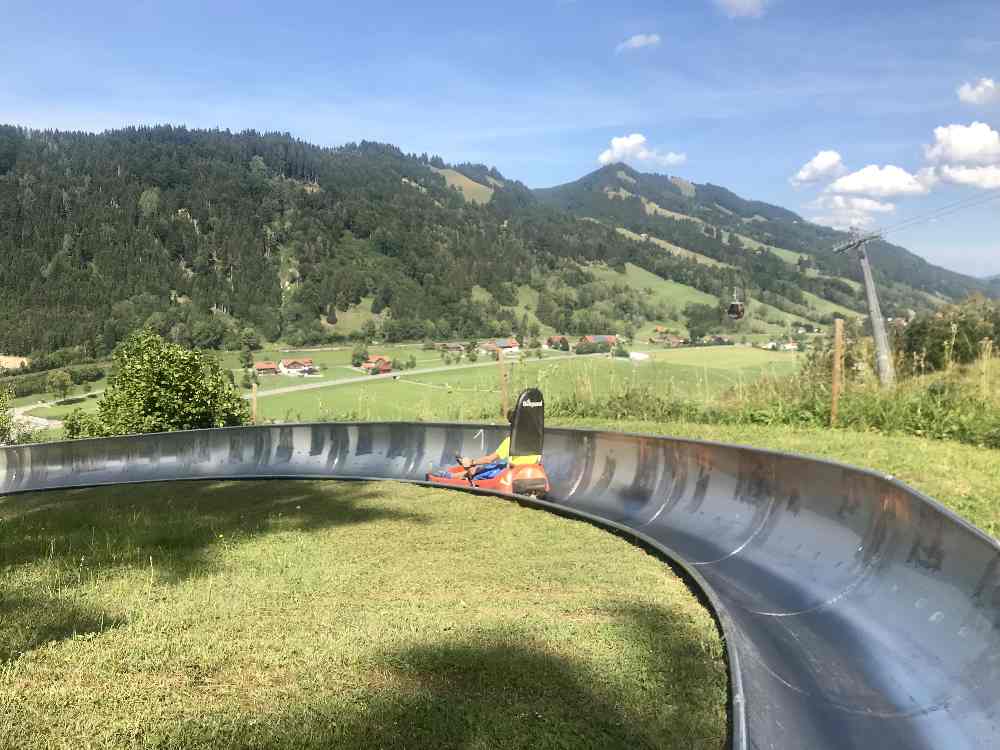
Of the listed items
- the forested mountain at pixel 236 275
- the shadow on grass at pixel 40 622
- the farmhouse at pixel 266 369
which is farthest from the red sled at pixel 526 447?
the forested mountain at pixel 236 275

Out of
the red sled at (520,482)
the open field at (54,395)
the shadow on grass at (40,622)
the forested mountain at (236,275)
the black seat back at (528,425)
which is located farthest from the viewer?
the forested mountain at (236,275)

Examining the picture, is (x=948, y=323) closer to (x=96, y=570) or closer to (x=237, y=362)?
(x=96, y=570)

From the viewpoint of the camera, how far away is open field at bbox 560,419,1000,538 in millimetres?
7288

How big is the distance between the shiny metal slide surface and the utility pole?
287 inches

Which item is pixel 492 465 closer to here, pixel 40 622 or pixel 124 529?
pixel 124 529

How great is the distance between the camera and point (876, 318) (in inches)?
880

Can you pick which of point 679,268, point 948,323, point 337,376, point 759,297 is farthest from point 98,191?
point 948,323

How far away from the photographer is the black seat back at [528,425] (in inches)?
375

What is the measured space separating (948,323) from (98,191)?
20100cm

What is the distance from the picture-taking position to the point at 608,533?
750 cm

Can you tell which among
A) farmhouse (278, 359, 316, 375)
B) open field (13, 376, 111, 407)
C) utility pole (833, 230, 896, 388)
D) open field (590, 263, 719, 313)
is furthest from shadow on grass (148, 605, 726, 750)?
open field (590, 263, 719, 313)

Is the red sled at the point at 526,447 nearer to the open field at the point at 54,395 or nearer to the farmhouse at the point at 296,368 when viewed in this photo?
the open field at the point at 54,395

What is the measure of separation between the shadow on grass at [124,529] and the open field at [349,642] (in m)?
0.04

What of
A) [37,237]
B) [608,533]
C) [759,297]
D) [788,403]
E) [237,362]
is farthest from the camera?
[759,297]
